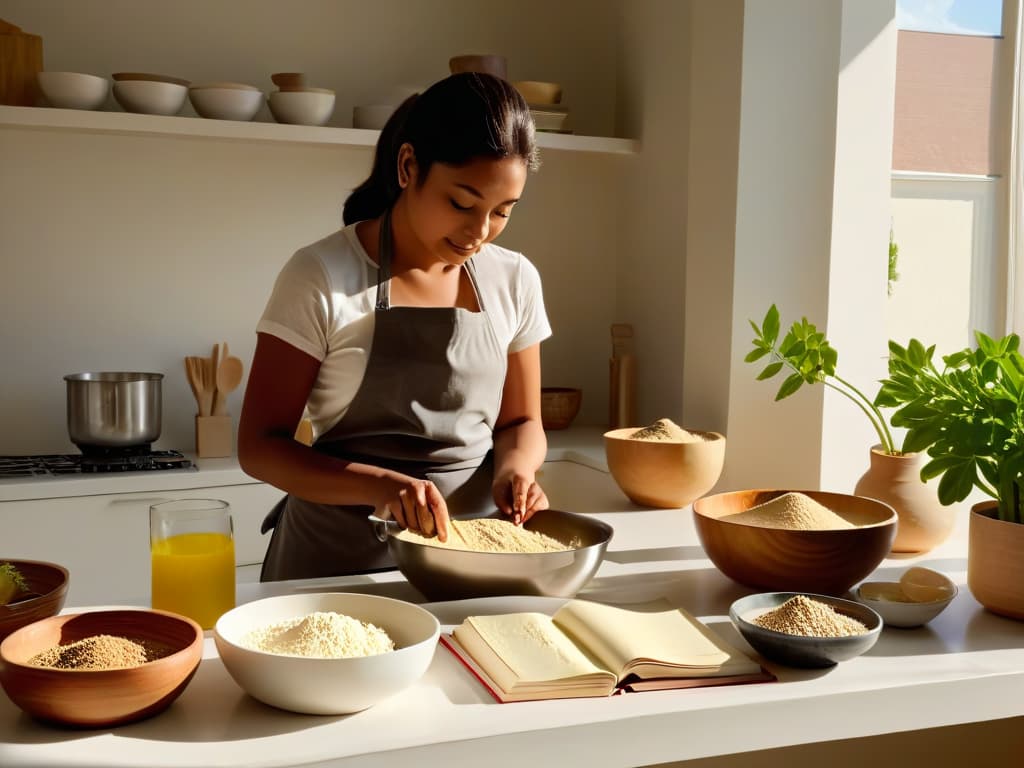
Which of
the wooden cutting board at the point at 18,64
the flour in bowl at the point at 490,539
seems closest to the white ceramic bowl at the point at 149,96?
the wooden cutting board at the point at 18,64

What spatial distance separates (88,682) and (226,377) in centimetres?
202

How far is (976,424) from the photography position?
126 cm

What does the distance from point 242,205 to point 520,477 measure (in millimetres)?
1750

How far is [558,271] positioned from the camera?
10.9 feet

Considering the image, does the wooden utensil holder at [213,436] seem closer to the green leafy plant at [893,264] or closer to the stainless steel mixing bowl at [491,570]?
the stainless steel mixing bowl at [491,570]

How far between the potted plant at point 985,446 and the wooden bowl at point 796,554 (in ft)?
0.35

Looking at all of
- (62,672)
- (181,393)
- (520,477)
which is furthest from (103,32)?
(62,672)

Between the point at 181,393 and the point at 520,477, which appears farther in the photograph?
the point at 181,393

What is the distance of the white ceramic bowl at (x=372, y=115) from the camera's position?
2865 millimetres

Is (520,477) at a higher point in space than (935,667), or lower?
higher

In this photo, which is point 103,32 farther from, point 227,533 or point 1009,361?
point 1009,361

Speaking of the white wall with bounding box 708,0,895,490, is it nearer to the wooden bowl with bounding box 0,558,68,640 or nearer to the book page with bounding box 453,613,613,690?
the book page with bounding box 453,613,613,690

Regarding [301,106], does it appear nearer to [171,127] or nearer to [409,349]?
[171,127]

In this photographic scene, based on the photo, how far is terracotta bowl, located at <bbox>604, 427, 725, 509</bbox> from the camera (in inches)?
78.4
